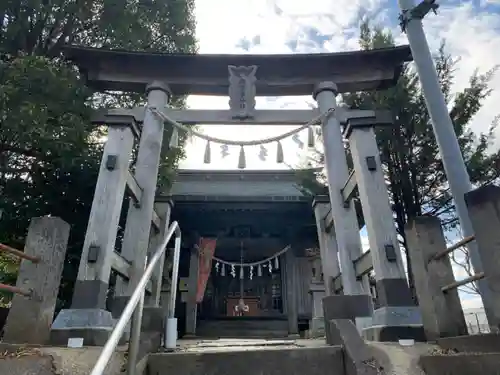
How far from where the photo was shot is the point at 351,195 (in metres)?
5.96

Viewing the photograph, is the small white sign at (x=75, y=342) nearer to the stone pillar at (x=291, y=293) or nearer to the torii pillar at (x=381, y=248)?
the torii pillar at (x=381, y=248)

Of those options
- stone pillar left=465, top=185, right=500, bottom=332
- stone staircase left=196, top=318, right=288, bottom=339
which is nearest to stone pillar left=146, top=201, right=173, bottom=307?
stone pillar left=465, top=185, right=500, bottom=332

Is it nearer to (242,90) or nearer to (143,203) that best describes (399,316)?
(143,203)

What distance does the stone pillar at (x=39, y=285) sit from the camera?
3.16 m

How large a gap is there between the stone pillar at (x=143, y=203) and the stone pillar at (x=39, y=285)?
1.88m

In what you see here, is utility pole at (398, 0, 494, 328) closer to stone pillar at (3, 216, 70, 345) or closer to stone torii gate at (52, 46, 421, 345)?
stone torii gate at (52, 46, 421, 345)

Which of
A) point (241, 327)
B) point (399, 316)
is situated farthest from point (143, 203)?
point (241, 327)

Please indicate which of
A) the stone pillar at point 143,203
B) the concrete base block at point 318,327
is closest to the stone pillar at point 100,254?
the stone pillar at point 143,203

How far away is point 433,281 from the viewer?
3.37m

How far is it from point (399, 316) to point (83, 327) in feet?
12.3

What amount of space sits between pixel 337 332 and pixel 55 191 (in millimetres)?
7005

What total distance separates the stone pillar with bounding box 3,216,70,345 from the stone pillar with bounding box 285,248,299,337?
917cm

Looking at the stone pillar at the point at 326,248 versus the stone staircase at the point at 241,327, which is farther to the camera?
the stone staircase at the point at 241,327

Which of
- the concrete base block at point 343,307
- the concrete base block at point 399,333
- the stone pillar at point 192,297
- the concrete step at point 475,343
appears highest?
the stone pillar at point 192,297
